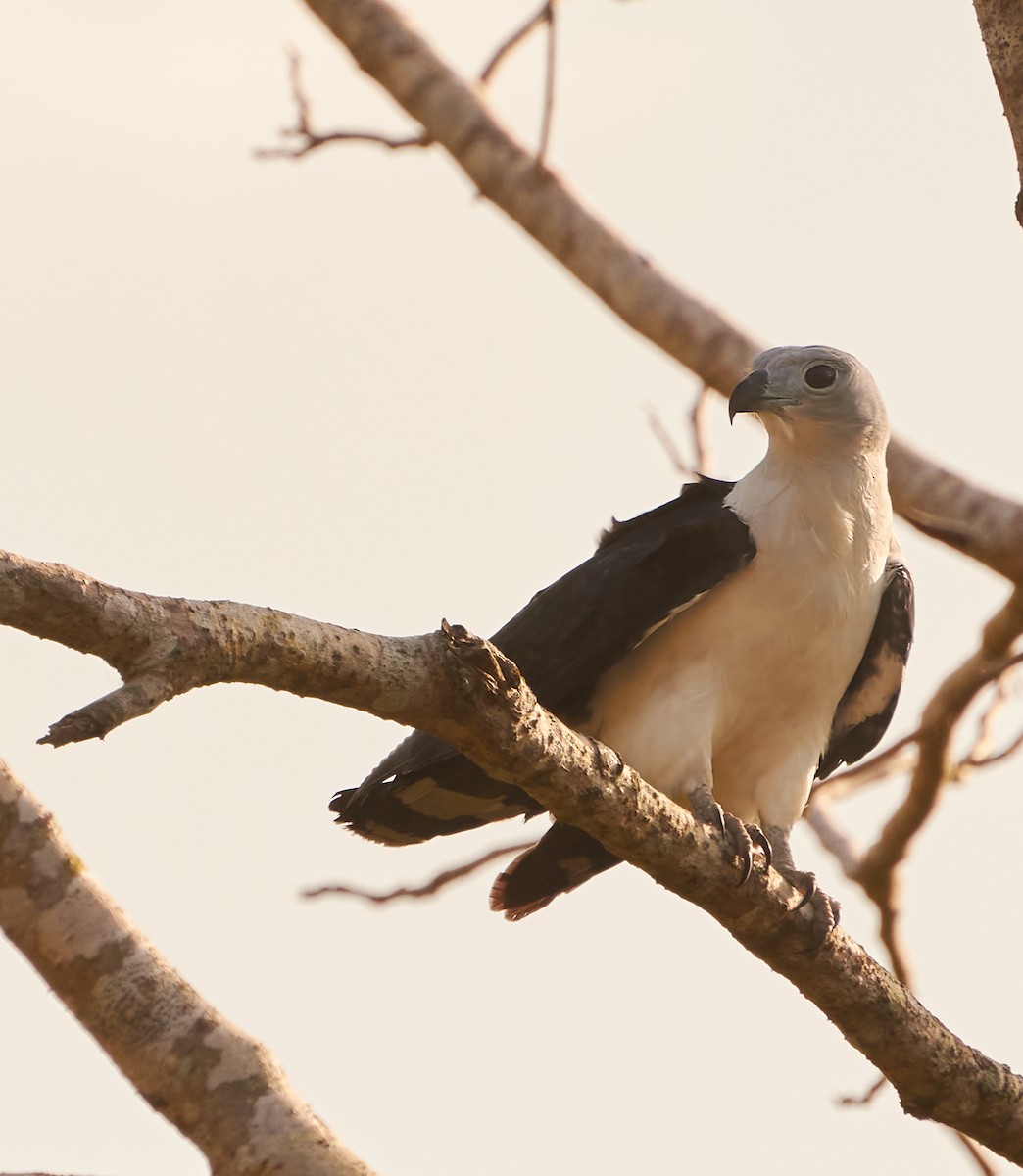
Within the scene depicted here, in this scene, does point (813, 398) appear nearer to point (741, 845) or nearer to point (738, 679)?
point (738, 679)

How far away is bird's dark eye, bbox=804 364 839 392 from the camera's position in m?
6.28

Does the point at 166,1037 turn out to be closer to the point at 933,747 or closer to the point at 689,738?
the point at 689,738

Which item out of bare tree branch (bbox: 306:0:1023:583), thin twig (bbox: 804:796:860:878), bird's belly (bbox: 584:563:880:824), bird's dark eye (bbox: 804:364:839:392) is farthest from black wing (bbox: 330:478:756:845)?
thin twig (bbox: 804:796:860:878)

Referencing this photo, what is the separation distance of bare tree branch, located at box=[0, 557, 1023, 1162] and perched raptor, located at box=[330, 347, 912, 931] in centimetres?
63

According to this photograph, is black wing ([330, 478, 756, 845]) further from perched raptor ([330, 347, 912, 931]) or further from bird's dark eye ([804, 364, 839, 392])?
bird's dark eye ([804, 364, 839, 392])

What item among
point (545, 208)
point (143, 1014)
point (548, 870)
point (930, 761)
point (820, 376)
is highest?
point (545, 208)

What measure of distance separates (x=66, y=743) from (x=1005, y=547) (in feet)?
13.1

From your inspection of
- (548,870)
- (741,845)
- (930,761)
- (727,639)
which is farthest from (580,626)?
(930,761)

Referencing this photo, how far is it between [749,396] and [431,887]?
2599 mm

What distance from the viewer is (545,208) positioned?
797cm

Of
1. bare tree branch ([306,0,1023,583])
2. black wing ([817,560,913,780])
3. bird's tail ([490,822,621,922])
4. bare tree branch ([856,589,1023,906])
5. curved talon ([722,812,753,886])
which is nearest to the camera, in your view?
curved talon ([722,812,753,886])

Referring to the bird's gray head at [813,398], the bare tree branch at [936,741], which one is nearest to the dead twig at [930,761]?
the bare tree branch at [936,741]

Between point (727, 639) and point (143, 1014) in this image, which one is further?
point (727, 639)

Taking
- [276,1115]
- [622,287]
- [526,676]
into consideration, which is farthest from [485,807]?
[622,287]
